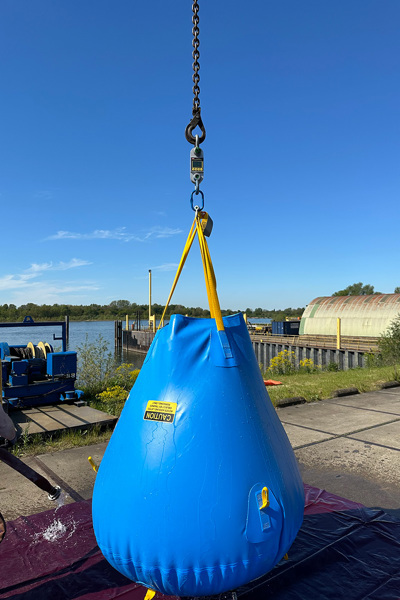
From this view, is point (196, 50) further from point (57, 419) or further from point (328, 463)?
point (57, 419)

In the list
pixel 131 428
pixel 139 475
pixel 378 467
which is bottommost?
pixel 378 467

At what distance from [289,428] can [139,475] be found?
204 inches

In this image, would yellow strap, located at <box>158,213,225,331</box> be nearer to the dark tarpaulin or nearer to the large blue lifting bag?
the large blue lifting bag

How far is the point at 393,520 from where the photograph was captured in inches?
145

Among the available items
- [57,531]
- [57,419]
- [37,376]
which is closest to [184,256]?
[57,531]

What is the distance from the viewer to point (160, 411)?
2279mm

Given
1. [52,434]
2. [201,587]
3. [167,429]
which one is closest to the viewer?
[201,587]

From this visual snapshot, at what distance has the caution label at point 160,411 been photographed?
2244mm

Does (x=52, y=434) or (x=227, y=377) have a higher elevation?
(x=227, y=377)

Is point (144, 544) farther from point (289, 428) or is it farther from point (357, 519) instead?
point (289, 428)

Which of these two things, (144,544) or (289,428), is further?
(289,428)

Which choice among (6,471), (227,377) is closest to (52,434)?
(6,471)

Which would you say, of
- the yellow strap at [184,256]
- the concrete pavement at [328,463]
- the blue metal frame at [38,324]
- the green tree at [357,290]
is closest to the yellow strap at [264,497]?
the yellow strap at [184,256]

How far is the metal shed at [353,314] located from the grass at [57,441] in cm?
2724
